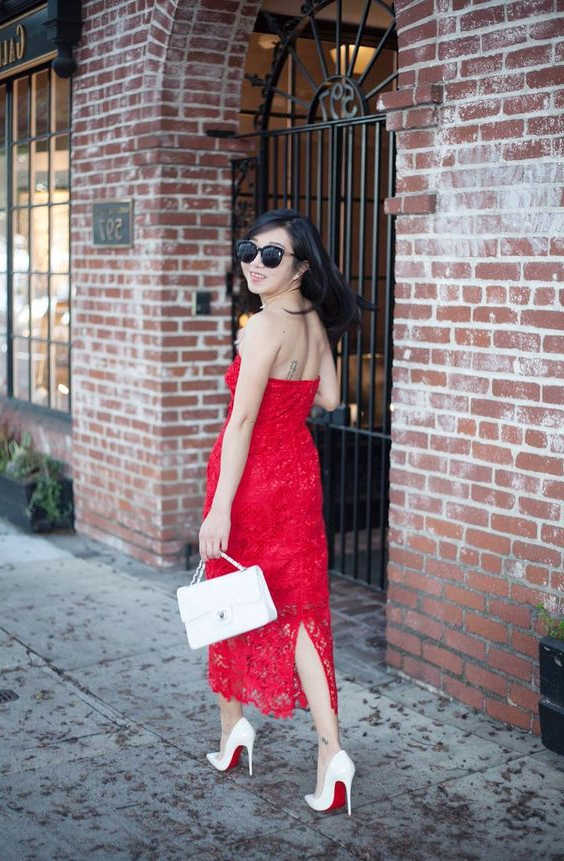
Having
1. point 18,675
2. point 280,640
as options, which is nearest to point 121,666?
A: point 18,675

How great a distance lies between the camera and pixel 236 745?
3908 mm

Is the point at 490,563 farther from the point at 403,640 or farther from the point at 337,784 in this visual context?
the point at 337,784

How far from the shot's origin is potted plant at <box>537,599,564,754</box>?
3.82 metres

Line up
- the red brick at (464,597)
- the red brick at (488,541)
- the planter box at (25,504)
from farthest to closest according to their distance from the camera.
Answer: the planter box at (25,504) < the red brick at (464,597) < the red brick at (488,541)

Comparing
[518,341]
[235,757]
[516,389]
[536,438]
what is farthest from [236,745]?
[518,341]

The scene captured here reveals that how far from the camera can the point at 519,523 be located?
13.7ft

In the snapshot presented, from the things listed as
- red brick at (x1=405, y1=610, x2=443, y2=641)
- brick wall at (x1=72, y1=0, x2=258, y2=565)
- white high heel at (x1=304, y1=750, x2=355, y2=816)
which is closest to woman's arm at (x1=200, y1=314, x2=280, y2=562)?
white high heel at (x1=304, y1=750, x2=355, y2=816)

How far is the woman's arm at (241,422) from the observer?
3.52m

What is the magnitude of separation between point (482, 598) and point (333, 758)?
3.51ft

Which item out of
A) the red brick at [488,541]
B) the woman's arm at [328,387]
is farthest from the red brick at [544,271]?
the red brick at [488,541]

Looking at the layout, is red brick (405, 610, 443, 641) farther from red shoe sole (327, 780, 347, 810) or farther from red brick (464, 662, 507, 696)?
red shoe sole (327, 780, 347, 810)

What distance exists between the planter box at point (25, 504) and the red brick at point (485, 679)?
3855 mm

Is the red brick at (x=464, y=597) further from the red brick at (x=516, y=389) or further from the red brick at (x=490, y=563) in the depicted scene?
the red brick at (x=516, y=389)

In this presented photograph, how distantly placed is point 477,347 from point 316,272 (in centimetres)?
90
